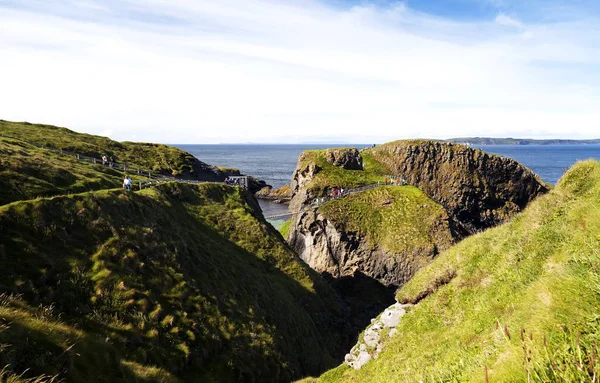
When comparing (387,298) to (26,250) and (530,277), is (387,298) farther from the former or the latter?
(26,250)

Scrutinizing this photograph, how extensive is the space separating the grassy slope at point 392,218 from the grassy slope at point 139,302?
19.3 metres

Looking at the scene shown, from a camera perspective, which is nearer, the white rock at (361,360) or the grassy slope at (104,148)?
the white rock at (361,360)

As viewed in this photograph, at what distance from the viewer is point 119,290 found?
1816cm

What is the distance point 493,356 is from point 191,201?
34101mm

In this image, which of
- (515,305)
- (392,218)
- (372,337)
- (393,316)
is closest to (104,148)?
(392,218)

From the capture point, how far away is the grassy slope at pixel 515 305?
Answer: 5.79 m

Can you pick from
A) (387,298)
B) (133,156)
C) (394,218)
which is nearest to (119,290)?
(387,298)

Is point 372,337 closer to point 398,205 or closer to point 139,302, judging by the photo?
point 139,302

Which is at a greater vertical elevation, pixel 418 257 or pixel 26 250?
pixel 26 250

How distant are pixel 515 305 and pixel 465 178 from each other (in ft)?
215

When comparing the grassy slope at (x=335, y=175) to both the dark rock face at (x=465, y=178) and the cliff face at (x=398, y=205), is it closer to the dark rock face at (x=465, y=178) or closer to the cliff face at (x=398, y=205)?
the cliff face at (x=398, y=205)

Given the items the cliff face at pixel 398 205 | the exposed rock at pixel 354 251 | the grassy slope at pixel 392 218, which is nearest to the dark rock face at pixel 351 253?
the exposed rock at pixel 354 251

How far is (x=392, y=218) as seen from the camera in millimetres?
50406

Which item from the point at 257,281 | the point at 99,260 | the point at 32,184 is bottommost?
the point at 257,281
